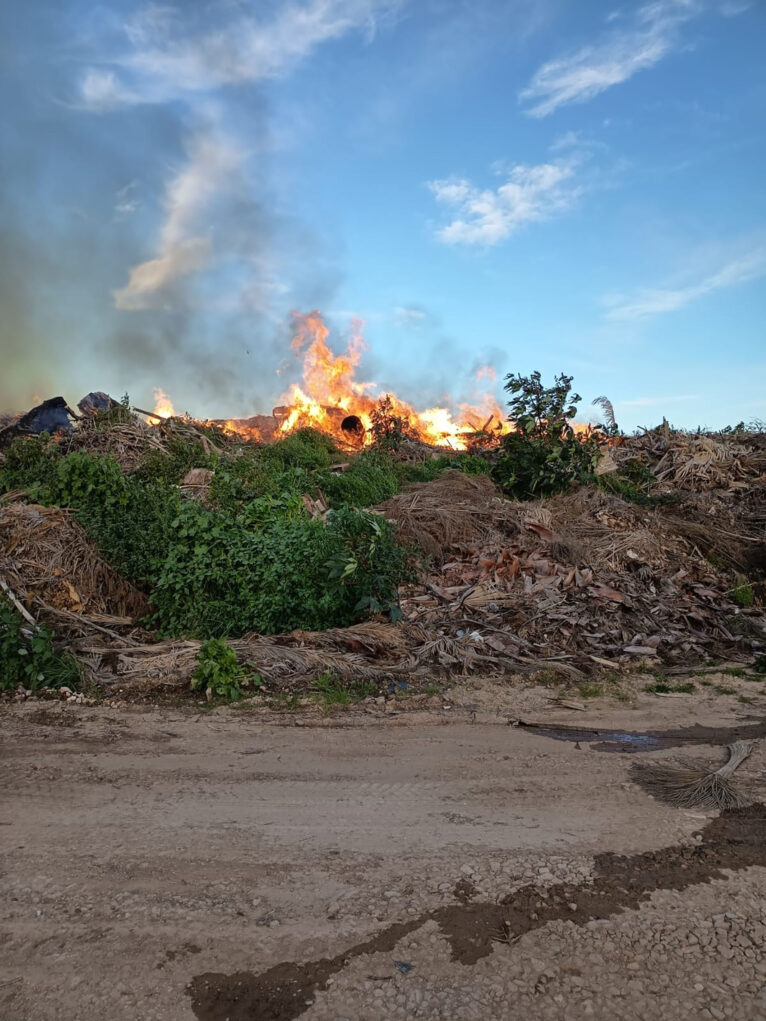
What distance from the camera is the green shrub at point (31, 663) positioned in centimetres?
688

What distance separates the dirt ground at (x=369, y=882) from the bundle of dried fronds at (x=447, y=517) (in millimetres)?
5142

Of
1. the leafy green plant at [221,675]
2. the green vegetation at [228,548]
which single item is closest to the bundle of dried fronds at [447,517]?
the green vegetation at [228,548]

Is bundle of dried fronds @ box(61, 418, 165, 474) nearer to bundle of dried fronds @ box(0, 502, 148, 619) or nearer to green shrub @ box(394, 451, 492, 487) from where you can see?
bundle of dried fronds @ box(0, 502, 148, 619)

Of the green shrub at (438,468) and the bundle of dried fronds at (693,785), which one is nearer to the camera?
the bundle of dried fronds at (693,785)

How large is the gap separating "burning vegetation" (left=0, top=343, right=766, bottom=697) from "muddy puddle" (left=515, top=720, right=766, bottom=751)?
5.25 ft

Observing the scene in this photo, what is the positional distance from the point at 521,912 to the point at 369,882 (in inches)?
30.9

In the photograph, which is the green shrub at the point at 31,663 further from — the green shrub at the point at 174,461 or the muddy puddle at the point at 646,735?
the muddy puddle at the point at 646,735

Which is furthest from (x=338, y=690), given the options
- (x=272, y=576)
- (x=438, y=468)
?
(x=438, y=468)

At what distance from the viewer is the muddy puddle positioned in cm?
531

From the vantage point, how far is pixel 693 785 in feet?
14.5

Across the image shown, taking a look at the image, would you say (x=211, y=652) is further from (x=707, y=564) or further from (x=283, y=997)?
(x=707, y=564)

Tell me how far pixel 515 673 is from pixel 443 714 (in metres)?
1.55

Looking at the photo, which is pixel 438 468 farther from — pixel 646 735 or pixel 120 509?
pixel 646 735

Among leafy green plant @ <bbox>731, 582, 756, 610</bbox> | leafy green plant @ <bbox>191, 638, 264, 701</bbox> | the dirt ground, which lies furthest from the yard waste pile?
the dirt ground
